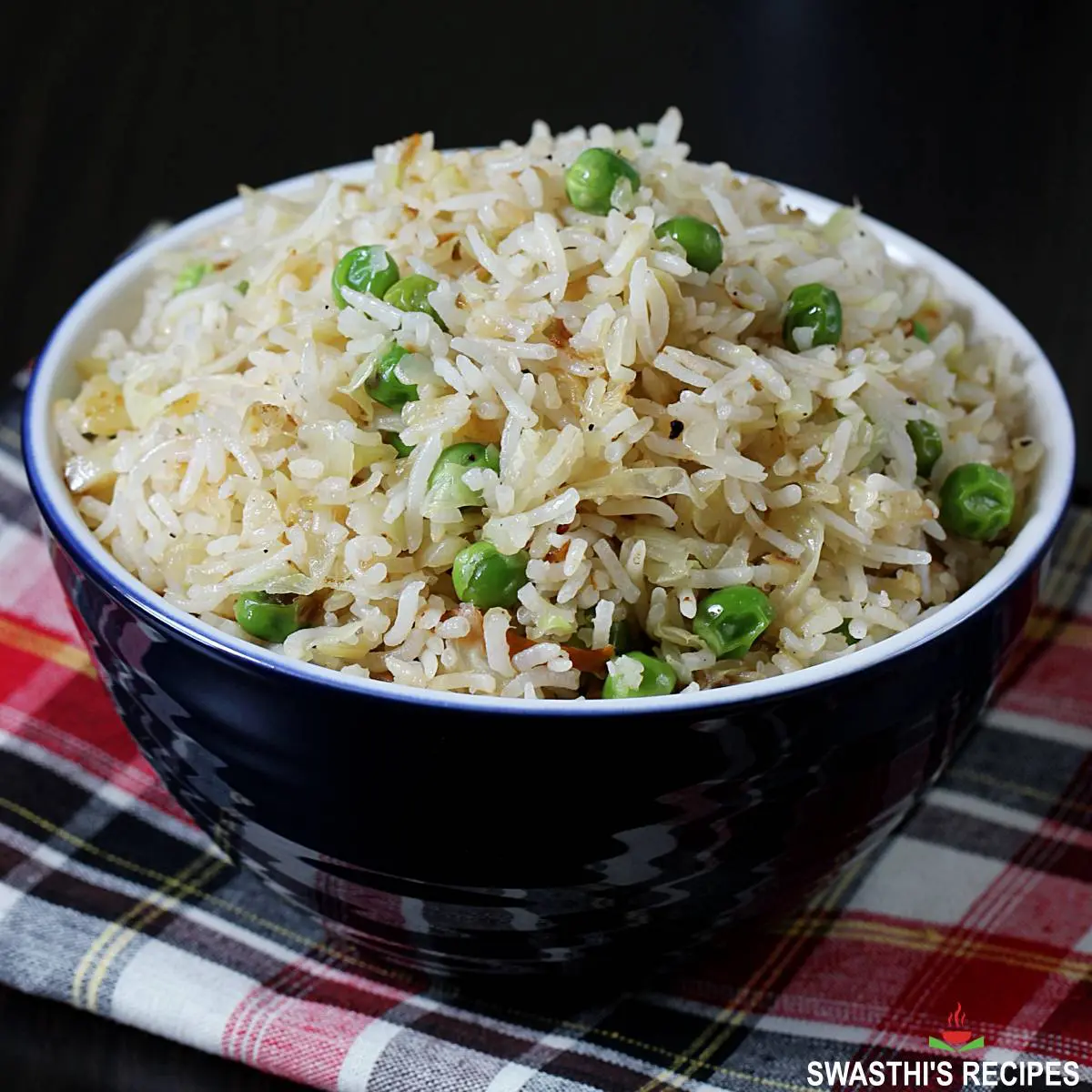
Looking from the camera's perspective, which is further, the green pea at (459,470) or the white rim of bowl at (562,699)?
the green pea at (459,470)

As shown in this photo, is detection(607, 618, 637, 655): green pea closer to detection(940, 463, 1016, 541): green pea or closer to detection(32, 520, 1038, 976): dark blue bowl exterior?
detection(32, 520, 1038, 976): dark blue bowl exterior

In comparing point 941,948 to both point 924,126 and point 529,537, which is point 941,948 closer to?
point 529,537

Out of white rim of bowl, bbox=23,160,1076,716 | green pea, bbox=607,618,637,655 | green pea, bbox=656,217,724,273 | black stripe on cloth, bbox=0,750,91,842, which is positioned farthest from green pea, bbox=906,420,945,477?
black stripe on cloth, bbox=0,750,91,842

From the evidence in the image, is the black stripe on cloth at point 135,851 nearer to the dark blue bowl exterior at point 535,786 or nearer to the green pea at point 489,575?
the dark blue bowl exterior at point 535,786

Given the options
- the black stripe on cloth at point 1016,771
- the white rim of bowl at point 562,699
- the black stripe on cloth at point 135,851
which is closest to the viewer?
the white rim of bowl at point 562,699

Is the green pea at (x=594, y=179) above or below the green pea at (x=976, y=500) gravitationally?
above

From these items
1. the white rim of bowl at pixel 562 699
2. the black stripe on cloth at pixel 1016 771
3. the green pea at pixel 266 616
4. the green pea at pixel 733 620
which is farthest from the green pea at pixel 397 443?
the black stripe on cloth at pixel 1016 771

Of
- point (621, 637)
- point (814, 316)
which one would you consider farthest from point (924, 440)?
point (621, 637)
